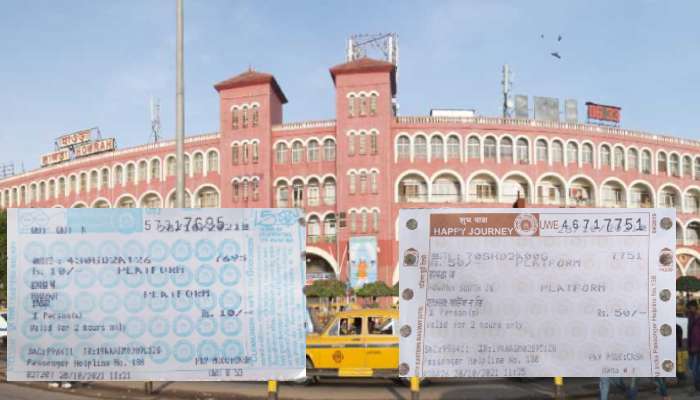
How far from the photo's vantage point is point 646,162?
2148 inches

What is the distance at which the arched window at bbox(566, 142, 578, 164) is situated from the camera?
170 feet

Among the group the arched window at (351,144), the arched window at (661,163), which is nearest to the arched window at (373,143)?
the arched window at (351,144)

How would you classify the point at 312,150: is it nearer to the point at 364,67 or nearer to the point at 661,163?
the point at 364,67

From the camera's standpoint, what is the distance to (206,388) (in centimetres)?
1350

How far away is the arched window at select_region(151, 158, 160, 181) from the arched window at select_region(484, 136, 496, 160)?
28505 millimetres

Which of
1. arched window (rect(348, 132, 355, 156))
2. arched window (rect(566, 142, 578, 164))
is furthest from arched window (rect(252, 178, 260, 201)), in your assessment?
arched window (rect(566, 142, 578, 164))

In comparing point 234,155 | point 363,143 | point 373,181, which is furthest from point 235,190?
point 373,181

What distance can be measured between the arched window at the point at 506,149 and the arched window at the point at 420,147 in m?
6.15

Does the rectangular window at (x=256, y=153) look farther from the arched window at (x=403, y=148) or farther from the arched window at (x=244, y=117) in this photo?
the arched window at (x=403, y=148)

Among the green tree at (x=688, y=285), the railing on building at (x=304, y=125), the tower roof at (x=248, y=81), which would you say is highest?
the tower roof at (x=248, y=81)

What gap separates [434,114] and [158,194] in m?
25.2

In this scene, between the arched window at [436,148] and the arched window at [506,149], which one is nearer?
the arched window at [436,148]

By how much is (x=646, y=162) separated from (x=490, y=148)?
1492cm

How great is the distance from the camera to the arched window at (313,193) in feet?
168
